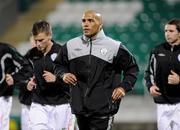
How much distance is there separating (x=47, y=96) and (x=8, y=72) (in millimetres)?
819

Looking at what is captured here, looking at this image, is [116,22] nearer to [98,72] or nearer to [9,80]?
[9,80]

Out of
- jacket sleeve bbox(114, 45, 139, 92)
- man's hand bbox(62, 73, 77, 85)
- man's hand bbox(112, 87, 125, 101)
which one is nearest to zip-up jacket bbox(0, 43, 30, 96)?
man's hand bbox(62, 73, 77, 85)

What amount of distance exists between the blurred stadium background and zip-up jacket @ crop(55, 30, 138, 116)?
5.55m

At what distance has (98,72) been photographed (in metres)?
7.34

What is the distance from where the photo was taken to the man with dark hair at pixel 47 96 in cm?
823

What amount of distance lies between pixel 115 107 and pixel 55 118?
1263mm

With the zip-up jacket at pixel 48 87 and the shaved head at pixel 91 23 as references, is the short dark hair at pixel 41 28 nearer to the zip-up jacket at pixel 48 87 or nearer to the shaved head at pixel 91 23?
the zip-up jacket at pixel 48 87

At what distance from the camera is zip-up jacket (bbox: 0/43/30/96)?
8.76 meters

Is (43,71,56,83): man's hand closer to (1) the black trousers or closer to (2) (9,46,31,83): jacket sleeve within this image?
(2) (9,46,31,83): jacket sleeve

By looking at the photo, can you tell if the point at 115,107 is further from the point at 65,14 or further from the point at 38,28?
the point at 65,14

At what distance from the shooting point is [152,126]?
12633mm

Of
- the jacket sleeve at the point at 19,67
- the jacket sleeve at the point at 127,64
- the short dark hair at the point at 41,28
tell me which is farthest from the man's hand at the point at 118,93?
the jacket sleeve at the point at 19,67

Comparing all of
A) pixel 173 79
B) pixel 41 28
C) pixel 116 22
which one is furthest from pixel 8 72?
pixel 116 22

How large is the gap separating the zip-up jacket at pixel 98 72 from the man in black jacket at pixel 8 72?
1.42 metres
